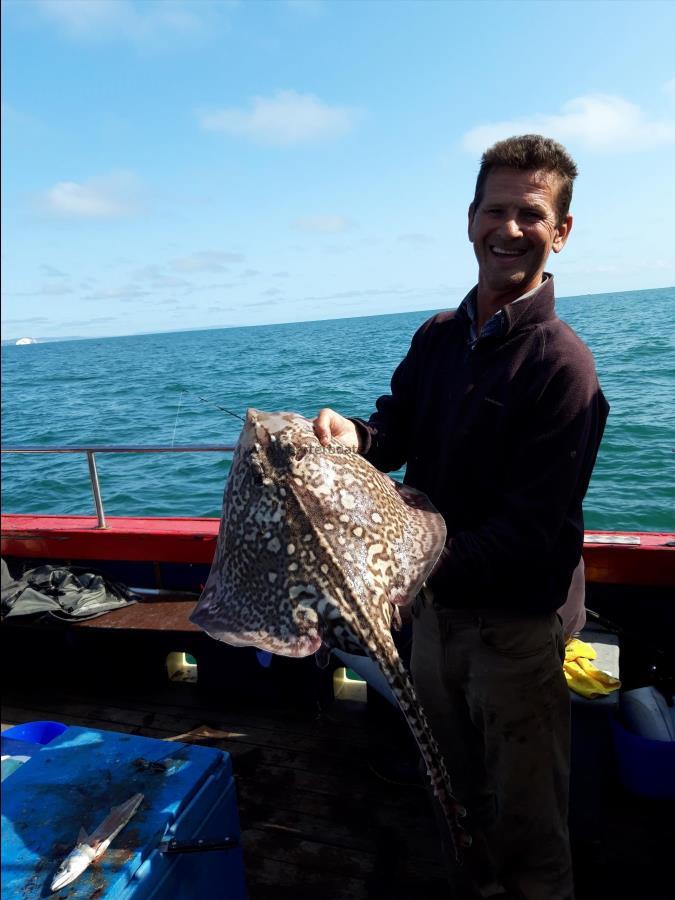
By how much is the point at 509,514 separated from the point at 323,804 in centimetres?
251

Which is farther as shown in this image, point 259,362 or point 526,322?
point 259,362

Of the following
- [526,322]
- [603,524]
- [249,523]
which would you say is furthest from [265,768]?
[603,524]

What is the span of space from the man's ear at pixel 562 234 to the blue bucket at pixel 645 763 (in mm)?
2683

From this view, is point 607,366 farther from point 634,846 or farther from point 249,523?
point 249,523

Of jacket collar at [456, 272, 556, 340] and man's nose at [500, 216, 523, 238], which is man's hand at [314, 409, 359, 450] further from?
man's nose at [500, 216, 523, 238]

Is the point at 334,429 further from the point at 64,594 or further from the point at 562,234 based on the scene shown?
the point at 64,594

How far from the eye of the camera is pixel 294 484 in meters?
2.22

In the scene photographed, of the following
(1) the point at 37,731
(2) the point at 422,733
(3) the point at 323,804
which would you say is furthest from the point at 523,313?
(1) the point at 37,731

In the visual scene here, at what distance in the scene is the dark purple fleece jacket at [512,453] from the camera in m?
2.20

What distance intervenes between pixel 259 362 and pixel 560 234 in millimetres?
33560

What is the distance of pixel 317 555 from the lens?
6.89 ft

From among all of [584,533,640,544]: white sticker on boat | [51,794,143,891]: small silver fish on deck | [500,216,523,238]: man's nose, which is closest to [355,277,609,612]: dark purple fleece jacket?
[500,216,523,238]: man's nose

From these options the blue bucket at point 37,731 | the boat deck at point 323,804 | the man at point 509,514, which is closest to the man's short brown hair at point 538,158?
the man at point 509,514

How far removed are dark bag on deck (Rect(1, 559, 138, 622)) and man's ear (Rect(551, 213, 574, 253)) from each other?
411 cm
